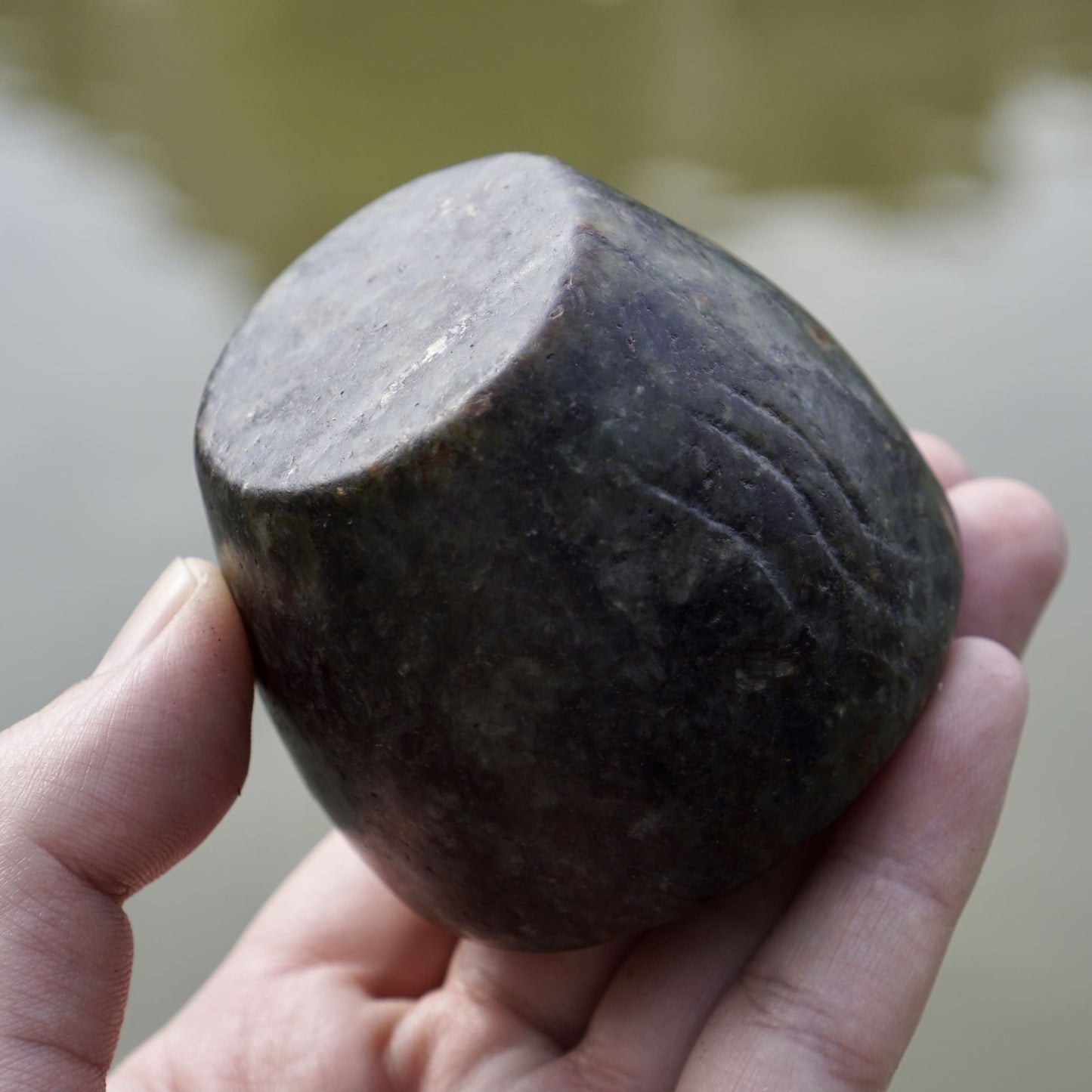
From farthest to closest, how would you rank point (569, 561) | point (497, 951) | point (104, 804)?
point (497, 951)
point (104, 804)
point (569, 561)

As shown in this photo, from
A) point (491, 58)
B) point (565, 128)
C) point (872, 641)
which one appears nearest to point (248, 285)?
point (565, 128)

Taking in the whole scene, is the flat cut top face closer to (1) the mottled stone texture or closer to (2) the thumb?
(1) the mottled stone texture

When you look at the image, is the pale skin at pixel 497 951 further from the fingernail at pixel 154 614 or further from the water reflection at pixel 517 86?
the water reflection at pixel 517 86

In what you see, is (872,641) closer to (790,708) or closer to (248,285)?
(790,708)

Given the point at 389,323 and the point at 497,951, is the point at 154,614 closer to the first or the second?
the point at 389,323

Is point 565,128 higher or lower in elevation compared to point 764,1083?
higher

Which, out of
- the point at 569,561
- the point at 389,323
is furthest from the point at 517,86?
the point at 569,561

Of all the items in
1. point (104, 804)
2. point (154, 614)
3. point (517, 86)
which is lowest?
point (104, 804)
